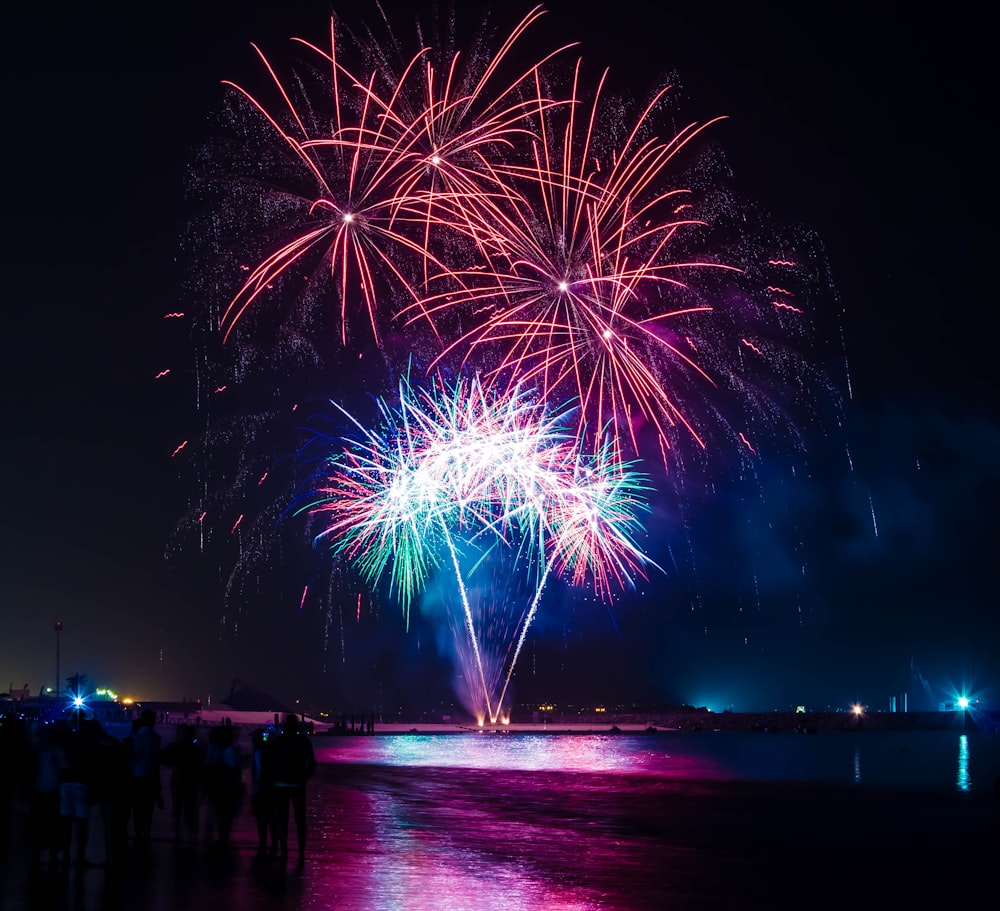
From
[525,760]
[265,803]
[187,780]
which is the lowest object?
[525,760]

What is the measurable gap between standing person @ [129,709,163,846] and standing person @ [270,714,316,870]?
223 cm

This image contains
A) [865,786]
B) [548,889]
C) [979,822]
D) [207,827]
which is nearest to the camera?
[548,889]

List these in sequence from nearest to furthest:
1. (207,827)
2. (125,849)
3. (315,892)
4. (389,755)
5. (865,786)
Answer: (315,892), (125,849), (207,827), (865,786), (389,755)

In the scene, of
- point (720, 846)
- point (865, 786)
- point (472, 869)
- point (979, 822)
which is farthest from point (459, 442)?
point (472, 869)

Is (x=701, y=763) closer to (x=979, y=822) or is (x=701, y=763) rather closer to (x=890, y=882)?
(x=979, y=822)

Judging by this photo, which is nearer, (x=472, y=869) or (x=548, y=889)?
(x=548, y=889)

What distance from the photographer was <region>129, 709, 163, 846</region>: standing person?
50.4 feet

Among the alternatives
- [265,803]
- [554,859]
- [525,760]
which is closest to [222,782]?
[265,803]

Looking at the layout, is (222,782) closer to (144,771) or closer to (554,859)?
(144,771)

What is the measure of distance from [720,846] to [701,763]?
32.6 meters

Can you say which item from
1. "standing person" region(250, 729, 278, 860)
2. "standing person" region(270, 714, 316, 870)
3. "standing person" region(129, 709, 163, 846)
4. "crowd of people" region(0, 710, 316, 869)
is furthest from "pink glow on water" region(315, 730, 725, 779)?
"standing person" region(270, 714, 316, 870)

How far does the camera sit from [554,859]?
48.6 ft

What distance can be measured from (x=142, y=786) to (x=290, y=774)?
2704 millimetres

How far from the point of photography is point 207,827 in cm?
1653
